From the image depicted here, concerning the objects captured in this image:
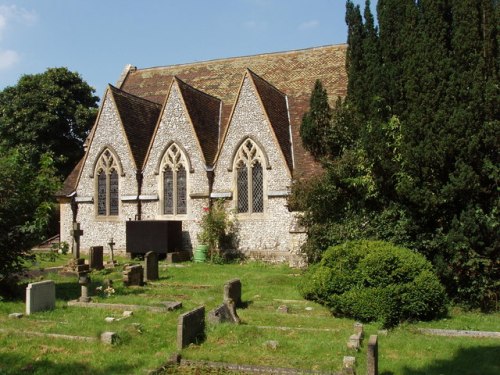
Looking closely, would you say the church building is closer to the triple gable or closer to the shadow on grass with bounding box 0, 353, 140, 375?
the triple gable

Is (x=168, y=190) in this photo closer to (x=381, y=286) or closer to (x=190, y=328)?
(x=381, y=286)

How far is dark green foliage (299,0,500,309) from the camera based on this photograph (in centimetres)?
1224

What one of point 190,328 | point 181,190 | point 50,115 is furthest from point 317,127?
point 50,115

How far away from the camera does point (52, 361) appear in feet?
26.9

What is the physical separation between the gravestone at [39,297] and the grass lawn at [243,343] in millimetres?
228

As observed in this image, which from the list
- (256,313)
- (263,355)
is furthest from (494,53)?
(263,355)

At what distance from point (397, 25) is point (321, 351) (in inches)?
392

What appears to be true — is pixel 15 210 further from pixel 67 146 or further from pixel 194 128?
pixel 67 146

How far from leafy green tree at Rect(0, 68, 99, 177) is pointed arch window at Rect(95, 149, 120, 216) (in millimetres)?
11937

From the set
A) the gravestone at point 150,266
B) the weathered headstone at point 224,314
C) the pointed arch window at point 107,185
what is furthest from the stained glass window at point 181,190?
the weathered headstone at point 224,314

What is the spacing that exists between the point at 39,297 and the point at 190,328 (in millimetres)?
4473

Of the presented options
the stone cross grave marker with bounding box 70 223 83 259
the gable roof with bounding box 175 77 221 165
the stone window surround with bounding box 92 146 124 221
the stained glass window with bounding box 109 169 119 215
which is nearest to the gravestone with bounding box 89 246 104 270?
the stone cross grave marker with bounding box 70 223 83 259

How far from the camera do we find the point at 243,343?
30.0 ft

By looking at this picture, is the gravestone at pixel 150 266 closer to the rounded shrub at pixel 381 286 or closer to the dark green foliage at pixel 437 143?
the dark green foliage at pixel 437 143
